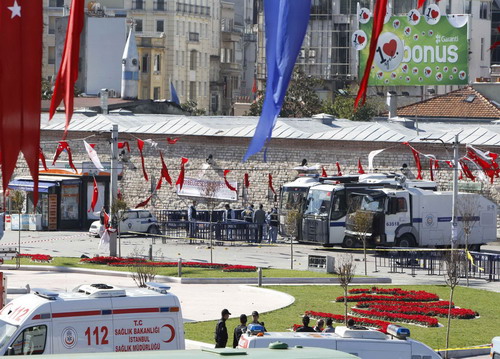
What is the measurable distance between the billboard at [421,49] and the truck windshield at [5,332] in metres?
59.9

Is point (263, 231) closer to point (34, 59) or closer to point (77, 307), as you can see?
point (77, 307)

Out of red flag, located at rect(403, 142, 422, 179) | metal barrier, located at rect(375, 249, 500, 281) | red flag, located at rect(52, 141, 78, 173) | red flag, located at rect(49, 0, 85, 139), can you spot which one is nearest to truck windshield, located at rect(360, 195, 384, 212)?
metal barrier, located at rect(375, 249, 500, 281)

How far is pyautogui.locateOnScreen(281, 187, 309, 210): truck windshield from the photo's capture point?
149ft

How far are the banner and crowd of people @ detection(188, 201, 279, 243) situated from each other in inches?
110

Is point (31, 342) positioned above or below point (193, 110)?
below

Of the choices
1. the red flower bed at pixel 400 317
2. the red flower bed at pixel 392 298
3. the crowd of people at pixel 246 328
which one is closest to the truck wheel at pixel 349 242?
the red flower bed at pixel 392 298

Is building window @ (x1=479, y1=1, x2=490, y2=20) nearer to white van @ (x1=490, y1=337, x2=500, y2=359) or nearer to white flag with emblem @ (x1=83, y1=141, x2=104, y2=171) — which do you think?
white flag with emblem @ (x1=83, y1=141, x2=104, y2=171)

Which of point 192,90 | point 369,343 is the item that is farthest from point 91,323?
point 192,90

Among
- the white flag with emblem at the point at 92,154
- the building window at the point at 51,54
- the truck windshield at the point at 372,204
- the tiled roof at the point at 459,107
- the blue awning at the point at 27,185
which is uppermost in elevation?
the building window at the point at 51,54

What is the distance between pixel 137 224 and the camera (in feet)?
158

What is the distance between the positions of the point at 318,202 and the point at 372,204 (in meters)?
2.12

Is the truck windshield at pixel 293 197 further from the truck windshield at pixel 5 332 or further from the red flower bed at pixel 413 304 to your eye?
the truck windshield at pixel 5 332

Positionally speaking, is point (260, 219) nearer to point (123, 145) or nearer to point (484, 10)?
point (123, 145)

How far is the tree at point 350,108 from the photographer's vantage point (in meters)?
80.1
